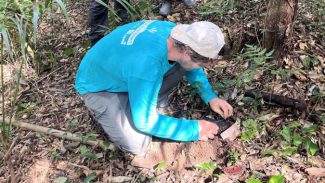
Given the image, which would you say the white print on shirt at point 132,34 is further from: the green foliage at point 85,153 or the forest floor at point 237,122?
the green foliage at point 85,153

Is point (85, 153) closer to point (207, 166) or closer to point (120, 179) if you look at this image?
point (120, 179)

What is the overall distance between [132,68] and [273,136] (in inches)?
42.7

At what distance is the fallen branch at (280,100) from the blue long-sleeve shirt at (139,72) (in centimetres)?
34

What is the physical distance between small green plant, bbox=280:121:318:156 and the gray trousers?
2.82 feet

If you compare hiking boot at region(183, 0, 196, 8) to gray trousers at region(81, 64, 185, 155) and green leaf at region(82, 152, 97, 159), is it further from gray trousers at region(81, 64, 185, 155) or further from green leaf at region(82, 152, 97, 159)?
green leaf at region(82, 152, 97, 159)

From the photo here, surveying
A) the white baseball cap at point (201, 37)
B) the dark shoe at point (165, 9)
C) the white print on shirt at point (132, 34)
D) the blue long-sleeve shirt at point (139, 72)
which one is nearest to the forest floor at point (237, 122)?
the blue long-sleeve shirt at point (139, 72)

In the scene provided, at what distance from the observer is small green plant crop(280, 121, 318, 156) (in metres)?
2.43

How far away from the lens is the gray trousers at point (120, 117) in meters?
2.71

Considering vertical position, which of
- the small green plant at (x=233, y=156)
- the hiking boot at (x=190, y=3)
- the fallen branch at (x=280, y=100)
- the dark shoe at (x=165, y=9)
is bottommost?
the small green plant at (x=233, y=156)

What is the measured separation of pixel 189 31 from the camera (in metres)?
2.29

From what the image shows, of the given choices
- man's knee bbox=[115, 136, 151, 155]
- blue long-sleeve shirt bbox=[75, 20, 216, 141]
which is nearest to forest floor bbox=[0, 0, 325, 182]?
man's knee bbox=[115, 136, 151, 155]

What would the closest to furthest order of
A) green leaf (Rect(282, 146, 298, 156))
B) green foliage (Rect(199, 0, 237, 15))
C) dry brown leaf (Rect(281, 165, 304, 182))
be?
dry brown leaf (Rect(281, 165, 304, 182)), green leaf (Rect(282, 146, 298, 156)), green foliage (Rect(199, 0, 237, 15))

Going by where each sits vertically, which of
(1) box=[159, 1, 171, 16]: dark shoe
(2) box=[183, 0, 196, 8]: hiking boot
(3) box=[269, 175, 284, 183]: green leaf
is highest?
(2) box=[183, 0, 196, 8]: hiking boot

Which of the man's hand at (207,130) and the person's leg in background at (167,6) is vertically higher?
the person's leg in background at (167,6)
